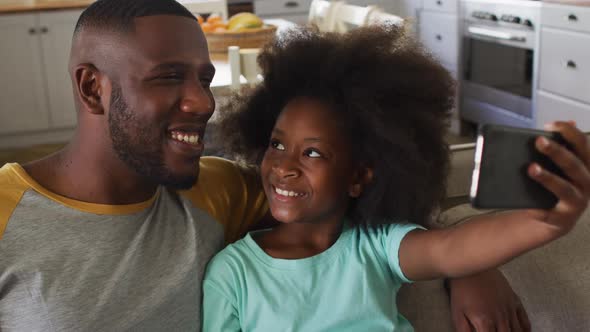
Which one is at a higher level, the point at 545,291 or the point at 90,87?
the point at 90,87

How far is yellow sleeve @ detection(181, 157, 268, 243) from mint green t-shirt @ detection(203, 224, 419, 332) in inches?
3.4

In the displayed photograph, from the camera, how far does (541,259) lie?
1356 mm

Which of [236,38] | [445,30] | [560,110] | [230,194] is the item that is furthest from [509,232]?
[445,30]

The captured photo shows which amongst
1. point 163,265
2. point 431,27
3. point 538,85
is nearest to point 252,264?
point 163,265

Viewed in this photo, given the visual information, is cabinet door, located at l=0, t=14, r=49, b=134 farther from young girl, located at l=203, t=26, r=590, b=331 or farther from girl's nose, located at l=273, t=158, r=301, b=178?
girl's nose, located at l=273, t=158, r=301, b=178

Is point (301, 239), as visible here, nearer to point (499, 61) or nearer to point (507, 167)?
point (507, 167)

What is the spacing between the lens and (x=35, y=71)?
5.05 meters

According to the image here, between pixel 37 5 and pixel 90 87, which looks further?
pixel 37 5

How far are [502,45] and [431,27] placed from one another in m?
0.89

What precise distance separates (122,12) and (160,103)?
159 millimetres

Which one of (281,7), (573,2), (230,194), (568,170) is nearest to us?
(568,170)

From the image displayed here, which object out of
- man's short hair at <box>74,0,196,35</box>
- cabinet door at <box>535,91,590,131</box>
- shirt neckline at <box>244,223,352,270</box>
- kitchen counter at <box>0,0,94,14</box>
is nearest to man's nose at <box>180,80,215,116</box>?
man's short hair at <box>74,0,196,35</box>

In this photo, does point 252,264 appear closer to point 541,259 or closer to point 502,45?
point 541,259

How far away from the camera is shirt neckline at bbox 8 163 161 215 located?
1.07 metres
